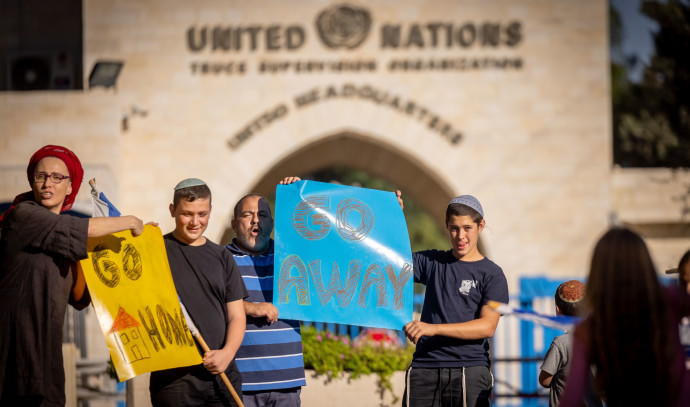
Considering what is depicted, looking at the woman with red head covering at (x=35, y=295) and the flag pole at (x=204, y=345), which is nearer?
the woman with red head covering at (x=35, y=295)

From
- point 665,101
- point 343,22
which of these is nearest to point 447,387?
point 343,22

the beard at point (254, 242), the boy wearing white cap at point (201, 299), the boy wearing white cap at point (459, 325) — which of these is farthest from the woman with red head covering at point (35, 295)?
the boy wearing white cap at point (459, 325)

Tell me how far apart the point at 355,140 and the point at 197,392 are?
13679 millimetres

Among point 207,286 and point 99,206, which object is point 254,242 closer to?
point 207,286

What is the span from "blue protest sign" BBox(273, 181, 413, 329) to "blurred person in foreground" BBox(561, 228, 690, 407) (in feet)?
6.83

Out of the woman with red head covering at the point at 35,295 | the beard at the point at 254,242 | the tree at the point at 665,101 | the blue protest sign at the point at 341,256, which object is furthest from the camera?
the tree at the point at 665,101

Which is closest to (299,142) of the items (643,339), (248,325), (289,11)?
(289,11)

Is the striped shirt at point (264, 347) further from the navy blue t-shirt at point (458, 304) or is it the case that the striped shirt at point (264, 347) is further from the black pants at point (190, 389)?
the navy blue t-shirt at point (458, 304)

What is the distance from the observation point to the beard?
4.98 meters

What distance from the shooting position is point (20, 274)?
4.06m

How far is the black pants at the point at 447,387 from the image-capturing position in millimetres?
4699

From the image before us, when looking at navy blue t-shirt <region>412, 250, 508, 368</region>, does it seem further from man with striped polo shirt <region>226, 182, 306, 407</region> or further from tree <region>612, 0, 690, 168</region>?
tree <region>612, 0, 690, 168</region>

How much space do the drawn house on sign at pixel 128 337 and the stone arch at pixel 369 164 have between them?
498 inches

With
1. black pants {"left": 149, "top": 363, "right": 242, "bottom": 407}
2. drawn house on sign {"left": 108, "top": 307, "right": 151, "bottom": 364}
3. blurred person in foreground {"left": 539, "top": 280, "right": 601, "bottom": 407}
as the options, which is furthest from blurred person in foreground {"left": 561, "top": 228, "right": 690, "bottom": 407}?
drawn house on sign {"left": 108, "top": 307, "right": 151, "bottom": 364}
